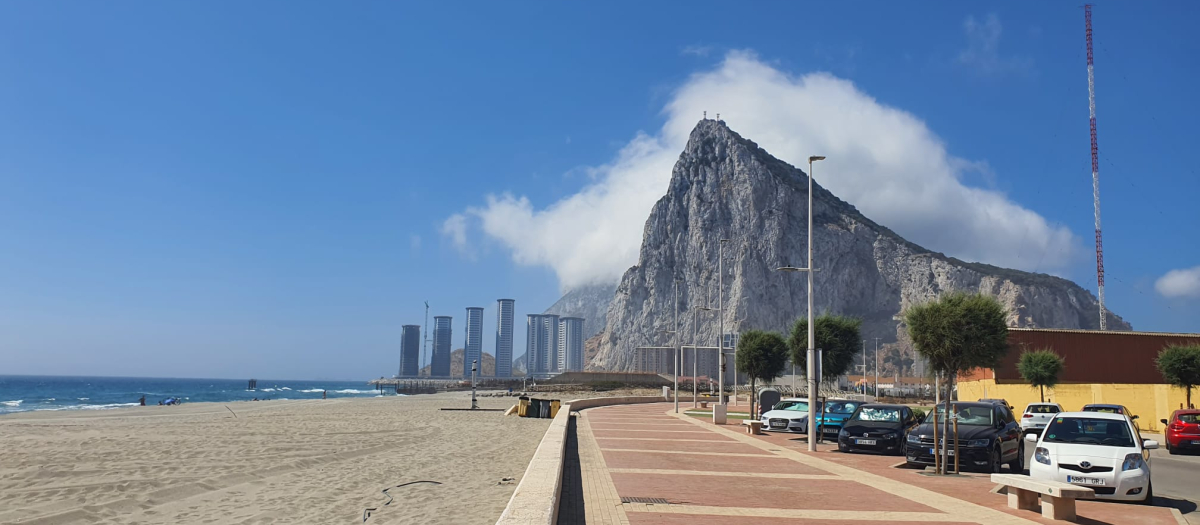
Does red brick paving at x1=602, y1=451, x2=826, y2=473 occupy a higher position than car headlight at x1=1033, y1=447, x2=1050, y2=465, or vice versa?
car headlight at x1=1033, y1=447, x2=1050, y2=465

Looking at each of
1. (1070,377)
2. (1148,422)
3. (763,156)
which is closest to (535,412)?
(1148,422)

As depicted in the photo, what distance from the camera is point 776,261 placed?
174750 millimetres

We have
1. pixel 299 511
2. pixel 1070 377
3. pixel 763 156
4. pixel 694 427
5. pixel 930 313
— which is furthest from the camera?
pixel 763 156

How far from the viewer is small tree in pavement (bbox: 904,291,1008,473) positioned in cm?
1404

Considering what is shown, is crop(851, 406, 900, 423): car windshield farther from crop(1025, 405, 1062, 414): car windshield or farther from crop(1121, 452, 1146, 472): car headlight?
crop(1025, 405, 1062, 414): car windshield

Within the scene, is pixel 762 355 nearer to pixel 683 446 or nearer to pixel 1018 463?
pixel 683 446

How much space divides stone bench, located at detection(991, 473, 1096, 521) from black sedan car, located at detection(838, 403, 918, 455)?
25.8ft

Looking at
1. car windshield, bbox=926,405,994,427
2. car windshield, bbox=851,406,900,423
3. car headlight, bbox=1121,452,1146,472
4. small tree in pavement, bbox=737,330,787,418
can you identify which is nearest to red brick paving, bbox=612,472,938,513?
car headlight, bbox=1121,452,1146,472

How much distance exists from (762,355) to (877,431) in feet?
49.3

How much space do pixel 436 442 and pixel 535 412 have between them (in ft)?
40.4

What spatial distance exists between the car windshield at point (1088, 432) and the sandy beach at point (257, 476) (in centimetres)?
871

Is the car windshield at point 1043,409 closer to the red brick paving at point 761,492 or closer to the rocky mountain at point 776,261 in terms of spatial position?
the red brick paving at point 761,492

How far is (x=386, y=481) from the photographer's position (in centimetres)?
1253

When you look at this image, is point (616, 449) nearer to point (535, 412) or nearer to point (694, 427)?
point (694, 427)
